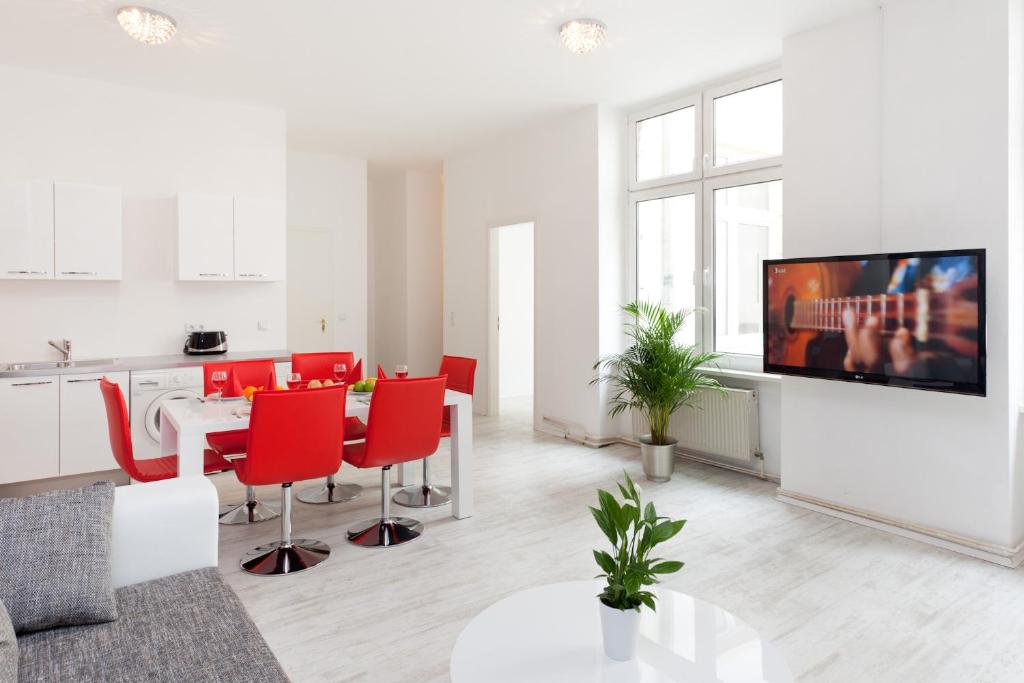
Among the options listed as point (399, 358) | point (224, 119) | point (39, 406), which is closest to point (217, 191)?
point (224, 119)

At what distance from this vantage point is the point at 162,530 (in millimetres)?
1901

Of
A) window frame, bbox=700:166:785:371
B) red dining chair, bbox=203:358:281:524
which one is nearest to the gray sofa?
red dining chair, bbox=203:358:281:524

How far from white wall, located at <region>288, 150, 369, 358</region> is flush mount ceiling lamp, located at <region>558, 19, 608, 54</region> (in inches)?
160

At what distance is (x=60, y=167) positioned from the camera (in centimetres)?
472

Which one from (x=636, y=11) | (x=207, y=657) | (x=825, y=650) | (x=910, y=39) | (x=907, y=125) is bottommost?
(x=825, y=650)

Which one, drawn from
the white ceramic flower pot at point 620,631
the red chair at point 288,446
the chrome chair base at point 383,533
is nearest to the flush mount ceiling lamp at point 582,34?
the red chair at point 288,446

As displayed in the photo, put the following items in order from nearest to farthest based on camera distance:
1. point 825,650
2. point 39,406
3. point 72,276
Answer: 1. point 825,650
2. point 39,406
3. point 72,276

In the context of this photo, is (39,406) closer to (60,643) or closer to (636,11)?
(60,643)

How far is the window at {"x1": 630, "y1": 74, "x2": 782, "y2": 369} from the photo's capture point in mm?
4609

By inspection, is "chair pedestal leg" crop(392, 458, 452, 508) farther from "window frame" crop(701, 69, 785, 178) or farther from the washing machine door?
"window frame" crop(701, 69, 785, 178)

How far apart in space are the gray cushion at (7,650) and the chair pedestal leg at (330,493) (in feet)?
8.95

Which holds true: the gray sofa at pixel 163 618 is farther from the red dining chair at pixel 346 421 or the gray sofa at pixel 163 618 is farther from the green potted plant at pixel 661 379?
the green potted plant at pixel 661 379

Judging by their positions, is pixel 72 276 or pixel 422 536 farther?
pixel 72 276

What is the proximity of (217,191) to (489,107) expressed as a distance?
94.7 inches
